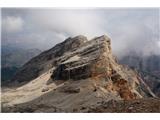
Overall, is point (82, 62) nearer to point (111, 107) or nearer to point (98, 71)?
point (98, 71)

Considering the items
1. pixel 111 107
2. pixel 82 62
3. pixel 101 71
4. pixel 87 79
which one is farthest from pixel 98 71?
pixel 111 107

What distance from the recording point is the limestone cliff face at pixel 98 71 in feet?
52.4

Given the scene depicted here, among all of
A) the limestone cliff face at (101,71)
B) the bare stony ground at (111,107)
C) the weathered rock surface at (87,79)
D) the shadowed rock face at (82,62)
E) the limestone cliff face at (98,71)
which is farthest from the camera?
the shadowed rock face at (82,62)

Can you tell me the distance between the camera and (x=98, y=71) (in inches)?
660

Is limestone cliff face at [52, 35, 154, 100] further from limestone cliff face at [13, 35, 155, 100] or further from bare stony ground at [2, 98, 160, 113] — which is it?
bare stony ground at [2, 98, 160, 113]

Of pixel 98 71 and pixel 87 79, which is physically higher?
pixel 98 71

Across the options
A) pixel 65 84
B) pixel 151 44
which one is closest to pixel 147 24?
pixel 151 44

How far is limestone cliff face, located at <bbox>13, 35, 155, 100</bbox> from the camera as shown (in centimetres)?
1596

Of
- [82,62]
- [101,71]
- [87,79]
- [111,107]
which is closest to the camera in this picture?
[111,107]

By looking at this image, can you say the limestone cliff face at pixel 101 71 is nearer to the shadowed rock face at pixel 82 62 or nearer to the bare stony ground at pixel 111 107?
the shadowed rock face at pixel 82 62

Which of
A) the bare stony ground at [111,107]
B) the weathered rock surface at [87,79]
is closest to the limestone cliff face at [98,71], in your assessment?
the weathered rock surface at [87,79]

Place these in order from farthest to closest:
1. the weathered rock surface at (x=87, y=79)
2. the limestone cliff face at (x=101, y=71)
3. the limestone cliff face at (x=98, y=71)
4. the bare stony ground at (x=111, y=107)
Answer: the limestone cliff face at (x=101, y=71) → the limestone cliff face at (x=98, y=71) → the weathered rock surface at (x=87, y=79) → the bare stony ground at (x=111, y=107)

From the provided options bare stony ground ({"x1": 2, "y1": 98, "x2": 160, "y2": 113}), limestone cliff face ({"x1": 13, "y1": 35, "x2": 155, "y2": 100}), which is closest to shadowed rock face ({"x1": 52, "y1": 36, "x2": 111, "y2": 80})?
limestone cliff face ({"x1": 13, "y1": 35, "x2": 155, "y2": 100})

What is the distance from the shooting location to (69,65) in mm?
17781
